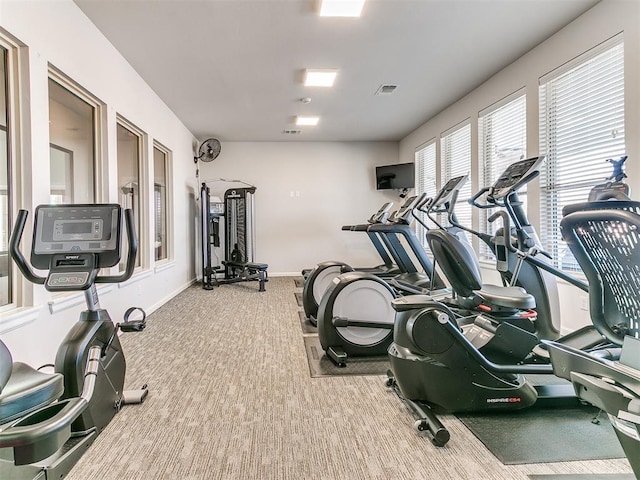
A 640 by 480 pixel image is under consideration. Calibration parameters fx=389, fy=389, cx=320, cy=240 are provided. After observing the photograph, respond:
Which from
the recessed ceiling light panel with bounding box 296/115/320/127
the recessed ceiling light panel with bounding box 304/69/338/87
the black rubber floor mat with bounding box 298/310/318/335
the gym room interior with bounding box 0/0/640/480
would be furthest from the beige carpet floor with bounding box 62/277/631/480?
the recessed ceiling light panel with bounding box 296/115/320/127

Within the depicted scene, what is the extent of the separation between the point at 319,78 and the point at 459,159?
99.5 inches

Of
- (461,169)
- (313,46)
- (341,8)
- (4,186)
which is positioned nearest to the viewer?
(4,186)

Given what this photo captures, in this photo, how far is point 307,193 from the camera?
27.6 feet

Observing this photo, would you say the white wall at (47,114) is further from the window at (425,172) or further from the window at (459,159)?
the window at (425,172)

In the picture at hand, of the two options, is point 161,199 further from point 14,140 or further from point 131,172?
point 14,140

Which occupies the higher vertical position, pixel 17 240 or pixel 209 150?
pixel 209 150

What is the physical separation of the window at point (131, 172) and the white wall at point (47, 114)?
112mm

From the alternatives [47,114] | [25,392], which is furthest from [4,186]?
[25,392]

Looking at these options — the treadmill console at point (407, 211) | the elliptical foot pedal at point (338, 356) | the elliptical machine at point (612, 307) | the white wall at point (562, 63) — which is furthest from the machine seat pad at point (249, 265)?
the elliptical machine at point (612, 307)

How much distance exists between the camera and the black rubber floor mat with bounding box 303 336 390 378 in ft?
9.42

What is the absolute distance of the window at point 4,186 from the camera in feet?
7.95

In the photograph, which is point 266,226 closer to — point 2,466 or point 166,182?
point 166,182

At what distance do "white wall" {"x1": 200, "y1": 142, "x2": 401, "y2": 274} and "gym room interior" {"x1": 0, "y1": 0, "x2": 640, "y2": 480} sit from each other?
1.31 metres

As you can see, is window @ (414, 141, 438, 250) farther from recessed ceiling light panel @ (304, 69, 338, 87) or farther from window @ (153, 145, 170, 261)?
window @ (153, 145, 170, 261)
